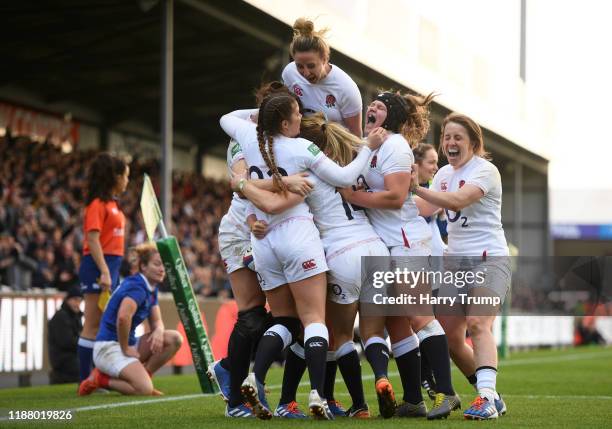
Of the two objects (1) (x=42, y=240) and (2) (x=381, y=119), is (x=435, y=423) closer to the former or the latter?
(2) (x=381, y=119)

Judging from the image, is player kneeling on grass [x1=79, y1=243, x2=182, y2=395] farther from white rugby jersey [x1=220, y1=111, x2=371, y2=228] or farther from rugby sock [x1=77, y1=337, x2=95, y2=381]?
white rugby jersey [x1=220, y1=111, x2=371, y2=228]

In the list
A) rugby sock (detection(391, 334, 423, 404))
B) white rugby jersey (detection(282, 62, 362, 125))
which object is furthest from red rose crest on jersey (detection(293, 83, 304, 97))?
rugby sock (detection(391, 334, 423, 404))

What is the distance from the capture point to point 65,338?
11305mm

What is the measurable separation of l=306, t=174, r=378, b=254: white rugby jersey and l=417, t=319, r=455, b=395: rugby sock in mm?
700

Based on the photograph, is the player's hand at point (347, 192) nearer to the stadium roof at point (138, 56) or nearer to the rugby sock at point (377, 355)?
the rugby sock at point (377, 355)

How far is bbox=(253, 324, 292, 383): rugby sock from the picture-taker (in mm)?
6180

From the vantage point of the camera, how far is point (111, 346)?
358 inches

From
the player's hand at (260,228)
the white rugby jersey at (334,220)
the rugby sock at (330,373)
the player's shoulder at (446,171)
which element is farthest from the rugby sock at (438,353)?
the player's hand at (260,228)

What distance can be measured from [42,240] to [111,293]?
6.42 metres

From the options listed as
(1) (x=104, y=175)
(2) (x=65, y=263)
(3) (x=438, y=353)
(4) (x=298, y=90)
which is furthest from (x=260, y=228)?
(2) (x=65, y=263)

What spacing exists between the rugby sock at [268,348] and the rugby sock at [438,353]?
87cm

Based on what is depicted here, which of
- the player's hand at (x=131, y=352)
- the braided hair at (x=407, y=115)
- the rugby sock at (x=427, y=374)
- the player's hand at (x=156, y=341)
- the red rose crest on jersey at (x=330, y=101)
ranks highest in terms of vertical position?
the red rose crest on jersey at (x=330, y=101)

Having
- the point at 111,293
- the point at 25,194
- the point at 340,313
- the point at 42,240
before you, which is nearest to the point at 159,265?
the point at 111,293

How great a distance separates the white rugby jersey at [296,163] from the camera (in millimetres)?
6152
